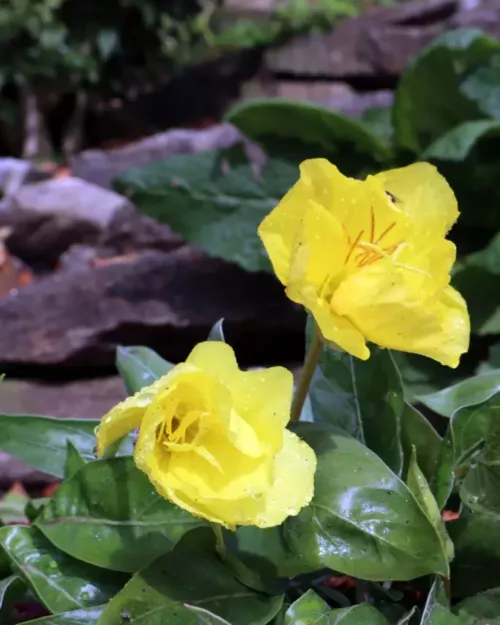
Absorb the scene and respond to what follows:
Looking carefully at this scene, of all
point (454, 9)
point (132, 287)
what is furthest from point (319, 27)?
point (132, 287)

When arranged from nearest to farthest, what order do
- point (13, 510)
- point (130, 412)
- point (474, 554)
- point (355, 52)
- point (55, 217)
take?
point (130, 412) < point (474, 554) < point (13, 510) < point (55, 217) < point (355, 52)

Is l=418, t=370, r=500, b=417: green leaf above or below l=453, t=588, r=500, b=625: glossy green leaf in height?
above

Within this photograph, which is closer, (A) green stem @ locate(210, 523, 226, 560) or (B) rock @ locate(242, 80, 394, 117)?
(A) green stem @ locate(210, 523, 226, 560)

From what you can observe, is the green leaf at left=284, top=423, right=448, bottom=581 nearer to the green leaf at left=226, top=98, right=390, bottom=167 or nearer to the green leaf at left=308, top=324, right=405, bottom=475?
the green leaf at left=308, top=324, right=405, bottom=475

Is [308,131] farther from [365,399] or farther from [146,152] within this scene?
[146,152]

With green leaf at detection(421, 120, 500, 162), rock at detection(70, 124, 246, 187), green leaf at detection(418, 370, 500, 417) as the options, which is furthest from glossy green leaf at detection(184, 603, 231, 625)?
rock at detection(70, 124, 246, 187)

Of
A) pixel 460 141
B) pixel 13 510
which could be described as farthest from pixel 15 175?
pixel 13 510

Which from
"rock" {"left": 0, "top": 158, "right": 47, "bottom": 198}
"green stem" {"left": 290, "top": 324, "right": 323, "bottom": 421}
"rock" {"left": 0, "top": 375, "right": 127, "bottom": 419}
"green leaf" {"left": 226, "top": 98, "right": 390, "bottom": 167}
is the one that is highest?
"green stem" {"left": 290, "top": 324, "right": 323, "bottom": 421}
